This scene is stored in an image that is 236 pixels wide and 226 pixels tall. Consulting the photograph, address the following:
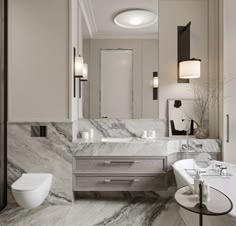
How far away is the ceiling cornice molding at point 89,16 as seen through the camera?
367cm

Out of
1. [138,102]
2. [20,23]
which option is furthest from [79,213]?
[20,23]

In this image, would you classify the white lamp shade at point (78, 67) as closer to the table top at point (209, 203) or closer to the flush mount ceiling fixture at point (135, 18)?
the flush mount ceiling fixture at point (135, 18)

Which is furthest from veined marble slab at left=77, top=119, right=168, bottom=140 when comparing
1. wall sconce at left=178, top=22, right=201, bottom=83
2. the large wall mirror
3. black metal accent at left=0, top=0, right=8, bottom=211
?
black metal accent at left=0, top=0, right=8, bottom=211

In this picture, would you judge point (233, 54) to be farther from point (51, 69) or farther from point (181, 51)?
point (51, 69)

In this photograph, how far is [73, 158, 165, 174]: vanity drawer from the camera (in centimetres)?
318

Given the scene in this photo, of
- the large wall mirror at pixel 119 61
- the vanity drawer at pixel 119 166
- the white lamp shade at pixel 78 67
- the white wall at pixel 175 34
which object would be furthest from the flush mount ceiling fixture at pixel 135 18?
the vanity drawer at pixel 119 166

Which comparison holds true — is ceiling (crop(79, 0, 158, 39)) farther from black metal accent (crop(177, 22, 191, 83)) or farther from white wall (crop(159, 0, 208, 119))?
black metal accent (crop(177, 22, 191, 83))

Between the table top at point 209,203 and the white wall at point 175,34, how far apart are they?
86.5 inches

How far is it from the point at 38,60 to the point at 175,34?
199cm

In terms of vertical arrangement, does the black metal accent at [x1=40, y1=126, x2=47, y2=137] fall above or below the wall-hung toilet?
above

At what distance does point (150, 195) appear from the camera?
3.53 metres

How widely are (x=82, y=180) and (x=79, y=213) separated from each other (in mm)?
394

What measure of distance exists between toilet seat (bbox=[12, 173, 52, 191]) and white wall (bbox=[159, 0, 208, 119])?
2089 millimetres

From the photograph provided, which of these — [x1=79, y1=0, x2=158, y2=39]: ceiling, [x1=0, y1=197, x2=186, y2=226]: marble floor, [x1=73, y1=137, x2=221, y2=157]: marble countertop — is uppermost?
[x1=79, y1=0, x2=158, y2=39]: ceiling
